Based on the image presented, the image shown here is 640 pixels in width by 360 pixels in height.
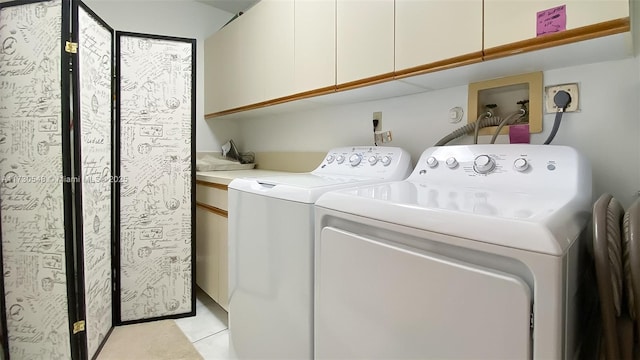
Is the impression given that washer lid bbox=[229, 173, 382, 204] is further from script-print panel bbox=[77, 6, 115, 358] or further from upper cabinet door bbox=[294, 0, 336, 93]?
script-print panel bbox=[77, 6, 115, 358]

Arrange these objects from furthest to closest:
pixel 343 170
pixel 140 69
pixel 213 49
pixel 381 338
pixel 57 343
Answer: pixel 213 49 < pixel 140 69 < pixel 343 170 < pixel 57 343 < pixel 381 338

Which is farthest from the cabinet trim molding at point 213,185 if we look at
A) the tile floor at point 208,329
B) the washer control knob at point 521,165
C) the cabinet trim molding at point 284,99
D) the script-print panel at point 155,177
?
the washer control knob at point 521,165

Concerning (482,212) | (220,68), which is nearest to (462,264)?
(482,212)

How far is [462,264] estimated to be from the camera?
2.14 feet

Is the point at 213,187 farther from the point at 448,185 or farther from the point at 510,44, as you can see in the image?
the point at 510,44

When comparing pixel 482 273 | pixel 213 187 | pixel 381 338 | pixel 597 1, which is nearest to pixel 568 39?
pixel 597 1

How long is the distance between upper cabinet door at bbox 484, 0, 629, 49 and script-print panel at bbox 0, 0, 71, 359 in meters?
1.75

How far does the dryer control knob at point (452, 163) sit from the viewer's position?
3.80ft

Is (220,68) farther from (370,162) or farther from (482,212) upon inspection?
(482,212)

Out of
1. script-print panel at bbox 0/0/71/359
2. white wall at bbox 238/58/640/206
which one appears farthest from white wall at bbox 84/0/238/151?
white wall at bbox 238/58/640/206

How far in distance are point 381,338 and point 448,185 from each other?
1.90 ft

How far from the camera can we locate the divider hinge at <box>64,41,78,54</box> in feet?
4.68

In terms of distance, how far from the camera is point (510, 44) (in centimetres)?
96

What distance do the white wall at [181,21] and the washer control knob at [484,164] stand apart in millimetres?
2019
